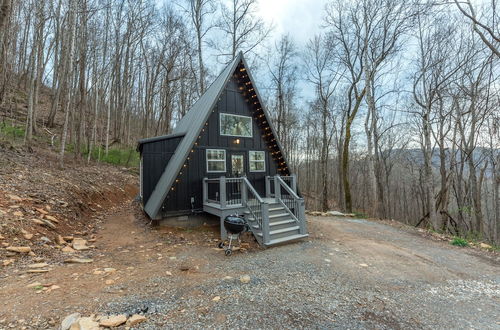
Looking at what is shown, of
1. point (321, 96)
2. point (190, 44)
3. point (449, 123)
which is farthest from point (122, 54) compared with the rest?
point (449, 123)

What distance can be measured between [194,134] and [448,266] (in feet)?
25.7

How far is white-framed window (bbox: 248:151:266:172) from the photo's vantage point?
8823 millimetres

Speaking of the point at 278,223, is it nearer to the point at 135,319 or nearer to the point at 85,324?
the point at 135,319

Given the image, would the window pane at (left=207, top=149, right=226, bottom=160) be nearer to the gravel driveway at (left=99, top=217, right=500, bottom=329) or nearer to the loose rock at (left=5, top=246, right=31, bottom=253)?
Result: the gravel driveway at (left=99, top=217, right=500, bottom=329)

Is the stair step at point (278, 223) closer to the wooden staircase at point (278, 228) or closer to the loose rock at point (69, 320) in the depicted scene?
the wooden staircase at point (278, 228)

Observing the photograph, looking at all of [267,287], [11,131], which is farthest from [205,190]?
[11,131]

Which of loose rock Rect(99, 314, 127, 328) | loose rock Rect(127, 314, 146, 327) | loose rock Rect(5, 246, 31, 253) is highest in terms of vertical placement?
loose rock Rect(5, 246, 31, 253)

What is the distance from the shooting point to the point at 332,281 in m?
4.07

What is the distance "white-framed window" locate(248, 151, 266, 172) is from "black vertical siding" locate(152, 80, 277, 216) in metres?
0.13

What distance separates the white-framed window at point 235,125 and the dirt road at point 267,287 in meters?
4.39

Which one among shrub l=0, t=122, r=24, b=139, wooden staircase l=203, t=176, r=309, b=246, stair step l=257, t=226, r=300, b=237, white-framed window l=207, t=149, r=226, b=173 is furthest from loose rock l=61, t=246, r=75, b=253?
shrub l=0, t=122, r=24, b=139

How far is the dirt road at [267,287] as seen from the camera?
2.96m

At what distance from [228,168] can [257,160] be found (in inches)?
53.3

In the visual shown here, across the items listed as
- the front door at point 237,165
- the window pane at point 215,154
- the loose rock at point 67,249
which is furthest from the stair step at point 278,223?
the loose rock at point 67,249
